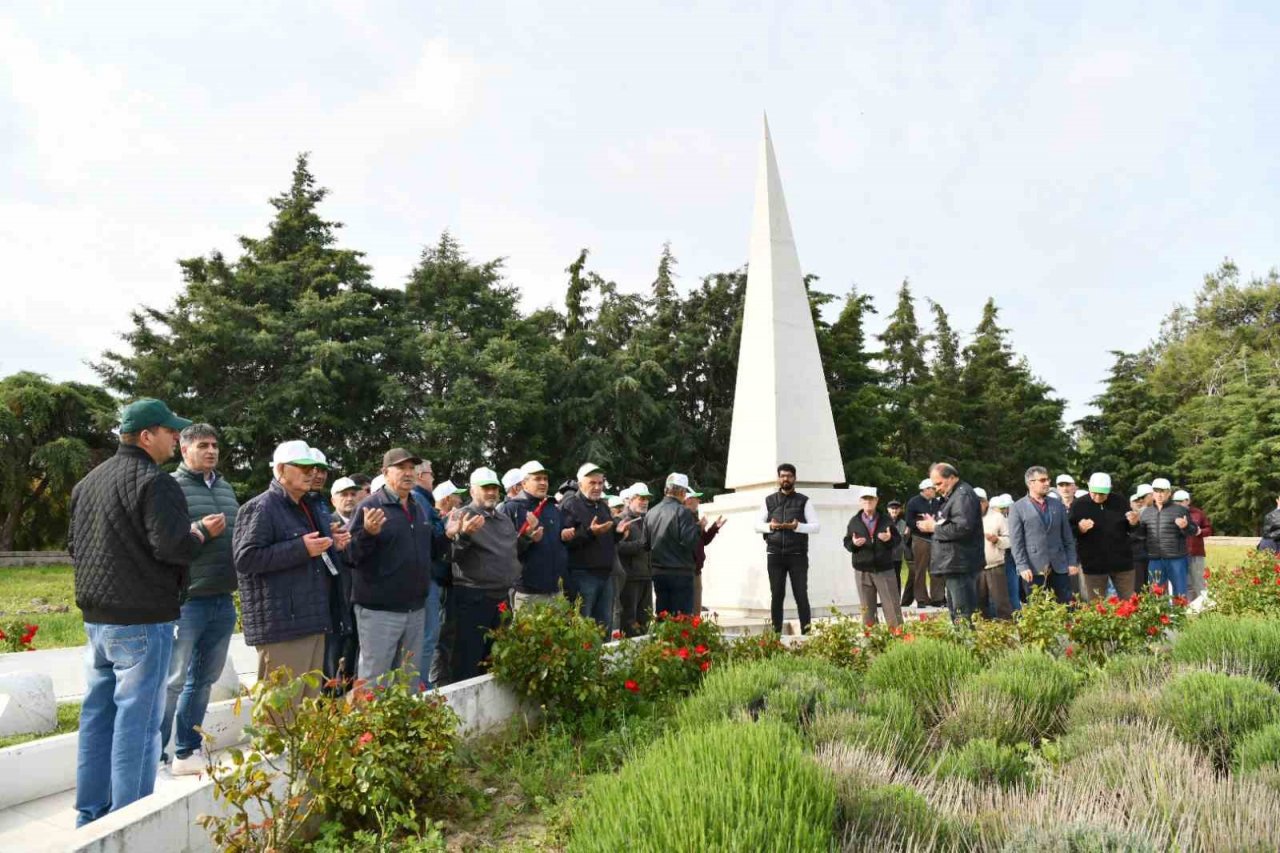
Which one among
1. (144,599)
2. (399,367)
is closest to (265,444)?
(399,367)

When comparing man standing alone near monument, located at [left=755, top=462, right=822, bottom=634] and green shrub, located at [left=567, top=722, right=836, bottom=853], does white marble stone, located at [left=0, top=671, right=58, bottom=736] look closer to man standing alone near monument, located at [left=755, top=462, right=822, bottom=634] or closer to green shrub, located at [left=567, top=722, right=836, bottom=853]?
green shrub, located at [left=567, top=722, right=836, bottom=853]

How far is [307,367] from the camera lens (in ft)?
67.7

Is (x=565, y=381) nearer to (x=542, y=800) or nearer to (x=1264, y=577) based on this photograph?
(x=1264, y=577)

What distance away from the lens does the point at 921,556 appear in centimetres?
1093

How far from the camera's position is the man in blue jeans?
326cm

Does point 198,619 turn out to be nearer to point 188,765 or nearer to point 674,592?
point 188,765

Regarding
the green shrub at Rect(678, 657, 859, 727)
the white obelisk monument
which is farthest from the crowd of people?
the white obelisk monument

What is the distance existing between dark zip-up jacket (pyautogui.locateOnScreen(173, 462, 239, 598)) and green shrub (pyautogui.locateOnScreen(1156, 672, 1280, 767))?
464 centimetres

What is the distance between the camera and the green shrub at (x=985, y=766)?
3326 mm

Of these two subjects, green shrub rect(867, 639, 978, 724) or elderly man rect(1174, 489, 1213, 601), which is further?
elderly man rect(1174, 489, 1213, 601)

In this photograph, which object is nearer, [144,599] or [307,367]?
[144,599]

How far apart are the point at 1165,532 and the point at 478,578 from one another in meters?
7.94

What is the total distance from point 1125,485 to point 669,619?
3662cm

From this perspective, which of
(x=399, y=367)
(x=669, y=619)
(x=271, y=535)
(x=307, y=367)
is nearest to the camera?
(x=271, y=535)
